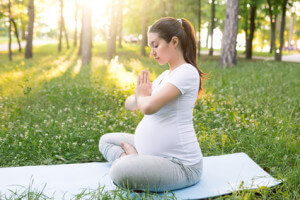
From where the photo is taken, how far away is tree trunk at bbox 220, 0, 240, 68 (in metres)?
13.2

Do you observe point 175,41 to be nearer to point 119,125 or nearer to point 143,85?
point 143,85

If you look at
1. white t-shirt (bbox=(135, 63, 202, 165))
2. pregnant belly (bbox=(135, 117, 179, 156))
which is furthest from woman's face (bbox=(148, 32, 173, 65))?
pregnant belly (bbox=(135, 117, 179, 156))

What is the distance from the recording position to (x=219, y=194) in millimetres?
2898

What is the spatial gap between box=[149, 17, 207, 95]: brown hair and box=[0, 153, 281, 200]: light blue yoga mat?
1232 mm

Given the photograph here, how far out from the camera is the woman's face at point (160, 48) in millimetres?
2752

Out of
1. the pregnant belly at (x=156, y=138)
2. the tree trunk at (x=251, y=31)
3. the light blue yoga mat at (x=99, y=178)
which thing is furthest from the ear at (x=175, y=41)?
the tree trunk at (x=251, y=31)

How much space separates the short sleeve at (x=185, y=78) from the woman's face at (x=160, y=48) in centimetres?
17

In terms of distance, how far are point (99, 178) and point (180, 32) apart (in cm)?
174

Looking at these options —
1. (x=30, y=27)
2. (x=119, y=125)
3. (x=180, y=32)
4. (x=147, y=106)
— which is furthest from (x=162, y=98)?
(x=30, y=27)

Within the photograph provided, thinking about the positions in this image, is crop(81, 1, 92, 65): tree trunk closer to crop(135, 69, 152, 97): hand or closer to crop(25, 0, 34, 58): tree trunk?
crop(25, 0, 34, 58): tree trunk

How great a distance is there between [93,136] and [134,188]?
1.82m

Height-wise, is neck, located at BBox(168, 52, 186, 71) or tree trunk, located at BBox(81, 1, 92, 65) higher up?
tree trunk, located at BBox(81, 1, 92, 65)

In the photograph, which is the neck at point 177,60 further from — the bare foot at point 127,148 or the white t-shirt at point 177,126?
the bare foot at point 127,148

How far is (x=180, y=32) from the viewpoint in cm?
274
